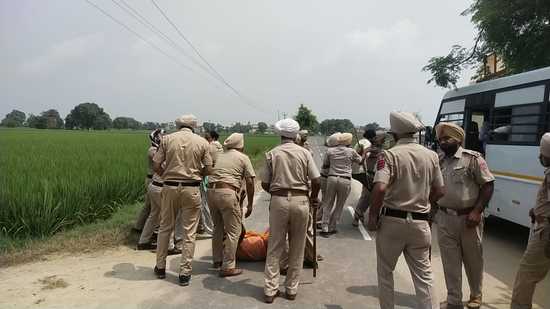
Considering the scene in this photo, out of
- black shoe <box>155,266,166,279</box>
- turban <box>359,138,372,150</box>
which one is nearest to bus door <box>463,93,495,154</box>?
turban <box>359,138,372,150</box>

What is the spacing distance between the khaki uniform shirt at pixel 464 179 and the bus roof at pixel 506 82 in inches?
114

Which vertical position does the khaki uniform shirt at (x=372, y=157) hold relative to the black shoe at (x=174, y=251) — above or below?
above

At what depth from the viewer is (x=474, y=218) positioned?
12.8 ft

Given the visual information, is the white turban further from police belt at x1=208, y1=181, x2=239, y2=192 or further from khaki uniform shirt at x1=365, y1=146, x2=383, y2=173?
khaki uniform shirt at x1=365, y1=146, x2=383, y2=173

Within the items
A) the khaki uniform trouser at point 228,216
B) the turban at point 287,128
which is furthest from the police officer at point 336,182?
the turban at point 287,128

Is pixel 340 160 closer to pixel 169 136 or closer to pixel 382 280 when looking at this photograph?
pixel 169 136

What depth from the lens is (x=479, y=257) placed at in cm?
406

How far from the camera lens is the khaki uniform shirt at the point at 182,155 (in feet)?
16.2

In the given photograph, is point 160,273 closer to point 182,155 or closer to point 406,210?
point 182,155

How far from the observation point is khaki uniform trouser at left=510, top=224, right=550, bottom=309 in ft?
11.7

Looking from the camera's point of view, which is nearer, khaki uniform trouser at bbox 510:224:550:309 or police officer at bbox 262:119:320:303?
khaki uniform trouser at bbox 510:224:550:309

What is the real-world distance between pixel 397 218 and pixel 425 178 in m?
0.42

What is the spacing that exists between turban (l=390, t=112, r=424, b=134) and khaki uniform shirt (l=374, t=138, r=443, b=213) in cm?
15

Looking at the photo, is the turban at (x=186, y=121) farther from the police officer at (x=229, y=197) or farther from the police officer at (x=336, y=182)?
the police officer at (x=336, y=182)
